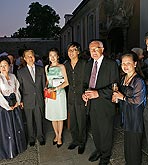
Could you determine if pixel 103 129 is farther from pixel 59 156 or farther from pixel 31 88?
pixel 31 88

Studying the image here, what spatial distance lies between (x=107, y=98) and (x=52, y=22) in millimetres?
44178

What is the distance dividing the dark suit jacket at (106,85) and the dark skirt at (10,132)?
54.1 inches

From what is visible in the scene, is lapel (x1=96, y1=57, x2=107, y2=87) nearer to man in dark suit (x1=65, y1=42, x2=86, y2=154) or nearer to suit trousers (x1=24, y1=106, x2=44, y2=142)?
Answer: man in dark suit (x1=65, y1=42, x2=86, y2=154)

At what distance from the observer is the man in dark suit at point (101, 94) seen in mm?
2912

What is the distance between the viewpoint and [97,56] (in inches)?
116

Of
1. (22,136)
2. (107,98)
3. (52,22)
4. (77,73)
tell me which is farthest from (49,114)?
(52,22)

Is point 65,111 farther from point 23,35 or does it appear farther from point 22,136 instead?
point 23,35

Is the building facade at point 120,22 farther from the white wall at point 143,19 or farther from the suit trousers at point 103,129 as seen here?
the suit trousers at point 103,129

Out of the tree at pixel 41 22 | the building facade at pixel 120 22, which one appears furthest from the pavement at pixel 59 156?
the tree at pixel 41 22

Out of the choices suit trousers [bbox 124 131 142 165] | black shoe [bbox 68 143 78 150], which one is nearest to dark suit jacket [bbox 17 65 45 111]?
black shoe [bbox 68 143 78 150]

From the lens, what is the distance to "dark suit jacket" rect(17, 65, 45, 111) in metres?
3.63

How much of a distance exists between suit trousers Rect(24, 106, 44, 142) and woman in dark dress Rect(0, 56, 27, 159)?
264mm

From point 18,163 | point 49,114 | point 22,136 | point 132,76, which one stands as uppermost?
point 132,76

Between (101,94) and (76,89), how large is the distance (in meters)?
0.57
